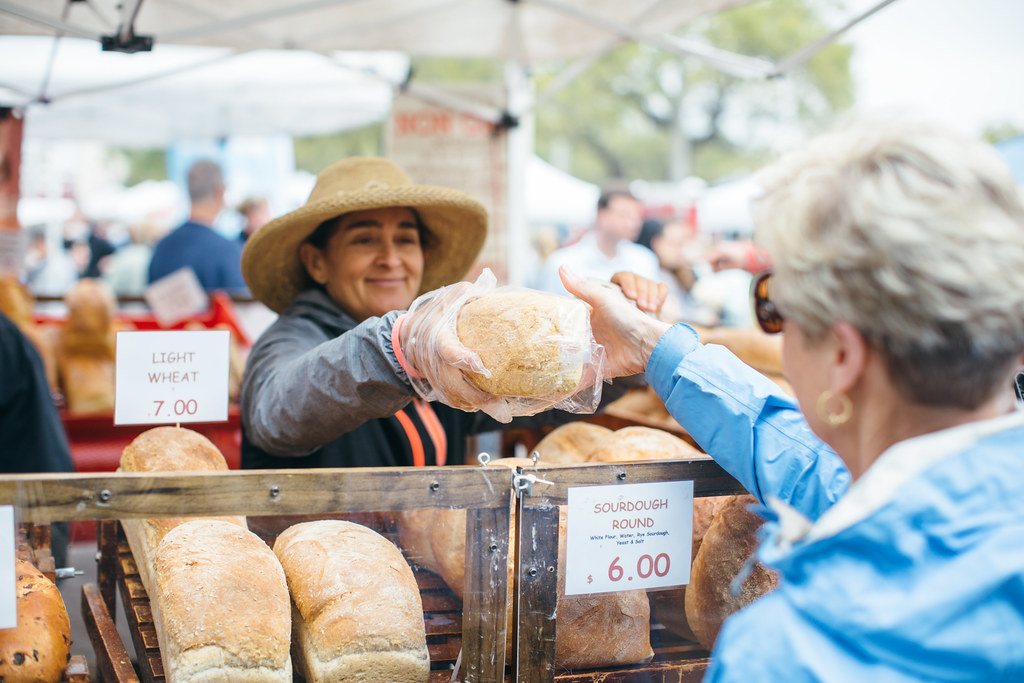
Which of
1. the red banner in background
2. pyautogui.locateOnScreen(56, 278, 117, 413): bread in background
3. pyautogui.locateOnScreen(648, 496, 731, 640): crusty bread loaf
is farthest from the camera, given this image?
pyautogui.locateOnScreen(56, 278, 117, 413): bread in background

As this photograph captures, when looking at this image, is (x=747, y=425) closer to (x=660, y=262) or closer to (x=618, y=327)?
(x=618, y=327)

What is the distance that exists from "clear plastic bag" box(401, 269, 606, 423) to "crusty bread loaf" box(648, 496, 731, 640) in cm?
32

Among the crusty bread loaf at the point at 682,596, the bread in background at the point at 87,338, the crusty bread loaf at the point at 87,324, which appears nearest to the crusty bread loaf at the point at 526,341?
the crusty bread loaf at the point at 682,596

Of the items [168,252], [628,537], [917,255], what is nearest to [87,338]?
[168,252]

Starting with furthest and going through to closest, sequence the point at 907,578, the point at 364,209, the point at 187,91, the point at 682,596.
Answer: the point at 187,91, the point at 364,209, the point at 682,596, the point at 907,578

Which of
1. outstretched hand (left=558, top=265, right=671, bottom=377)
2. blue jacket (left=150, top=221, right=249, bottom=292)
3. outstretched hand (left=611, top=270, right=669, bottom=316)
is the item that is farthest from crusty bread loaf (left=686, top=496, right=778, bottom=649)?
blue jacket (left=150, top=221, right=249, bottom=292)

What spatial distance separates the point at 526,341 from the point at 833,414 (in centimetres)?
54

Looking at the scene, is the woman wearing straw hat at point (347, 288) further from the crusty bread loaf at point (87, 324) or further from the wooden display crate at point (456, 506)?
the crusty bread loaf at point (87, 324)

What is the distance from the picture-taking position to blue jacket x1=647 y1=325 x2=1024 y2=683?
0.85 m

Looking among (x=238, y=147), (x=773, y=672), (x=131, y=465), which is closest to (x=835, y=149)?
(x=773, y=672)

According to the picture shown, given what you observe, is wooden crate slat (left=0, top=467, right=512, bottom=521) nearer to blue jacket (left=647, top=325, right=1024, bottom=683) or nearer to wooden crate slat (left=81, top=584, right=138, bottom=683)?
wooden crate slat (left=81, top=584, right=138, bottom=683)

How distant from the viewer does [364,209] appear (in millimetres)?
2277

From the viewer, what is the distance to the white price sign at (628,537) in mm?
1420

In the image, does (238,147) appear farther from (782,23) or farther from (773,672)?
(782,23)
